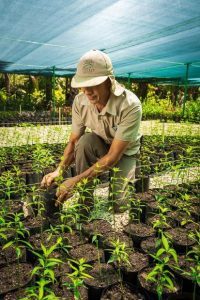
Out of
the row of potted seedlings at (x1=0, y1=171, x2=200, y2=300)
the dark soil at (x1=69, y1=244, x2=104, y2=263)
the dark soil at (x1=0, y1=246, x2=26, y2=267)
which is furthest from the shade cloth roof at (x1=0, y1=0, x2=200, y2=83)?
the dark soil at (x1=0, y1=246, x2=26, y2=267)

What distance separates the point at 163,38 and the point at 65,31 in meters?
1.85

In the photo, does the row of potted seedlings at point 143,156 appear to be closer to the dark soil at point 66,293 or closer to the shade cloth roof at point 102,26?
the dark soil at point 66,293

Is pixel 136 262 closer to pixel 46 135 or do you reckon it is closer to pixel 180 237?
pixel 180 237

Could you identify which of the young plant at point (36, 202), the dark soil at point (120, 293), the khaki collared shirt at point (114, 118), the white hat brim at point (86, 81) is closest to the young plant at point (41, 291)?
the dark soil at point (120, 293)

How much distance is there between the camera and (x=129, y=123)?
239 cm

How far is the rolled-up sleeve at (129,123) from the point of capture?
7.65ft

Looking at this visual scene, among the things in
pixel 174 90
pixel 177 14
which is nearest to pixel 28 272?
pixel 177 14

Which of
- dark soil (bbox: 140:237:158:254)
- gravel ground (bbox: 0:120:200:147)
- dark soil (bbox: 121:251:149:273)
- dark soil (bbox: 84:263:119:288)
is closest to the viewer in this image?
dark soil (bbox: 84:263:119:288)

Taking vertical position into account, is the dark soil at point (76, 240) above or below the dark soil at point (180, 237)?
below

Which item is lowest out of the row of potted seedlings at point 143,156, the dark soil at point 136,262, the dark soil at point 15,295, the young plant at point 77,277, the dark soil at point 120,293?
the dark soil at point 120,293

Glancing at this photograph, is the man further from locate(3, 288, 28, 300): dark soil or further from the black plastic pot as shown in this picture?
locate(3, 288, 28, 300): dark soil

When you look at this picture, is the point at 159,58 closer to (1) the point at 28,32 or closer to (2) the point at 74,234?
(1) the point at 28,32

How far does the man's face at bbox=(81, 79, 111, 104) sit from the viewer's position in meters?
2.07

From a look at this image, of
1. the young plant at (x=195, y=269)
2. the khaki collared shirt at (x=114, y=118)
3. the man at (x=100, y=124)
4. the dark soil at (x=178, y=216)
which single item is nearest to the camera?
the young plant at (x=195, y=269)
